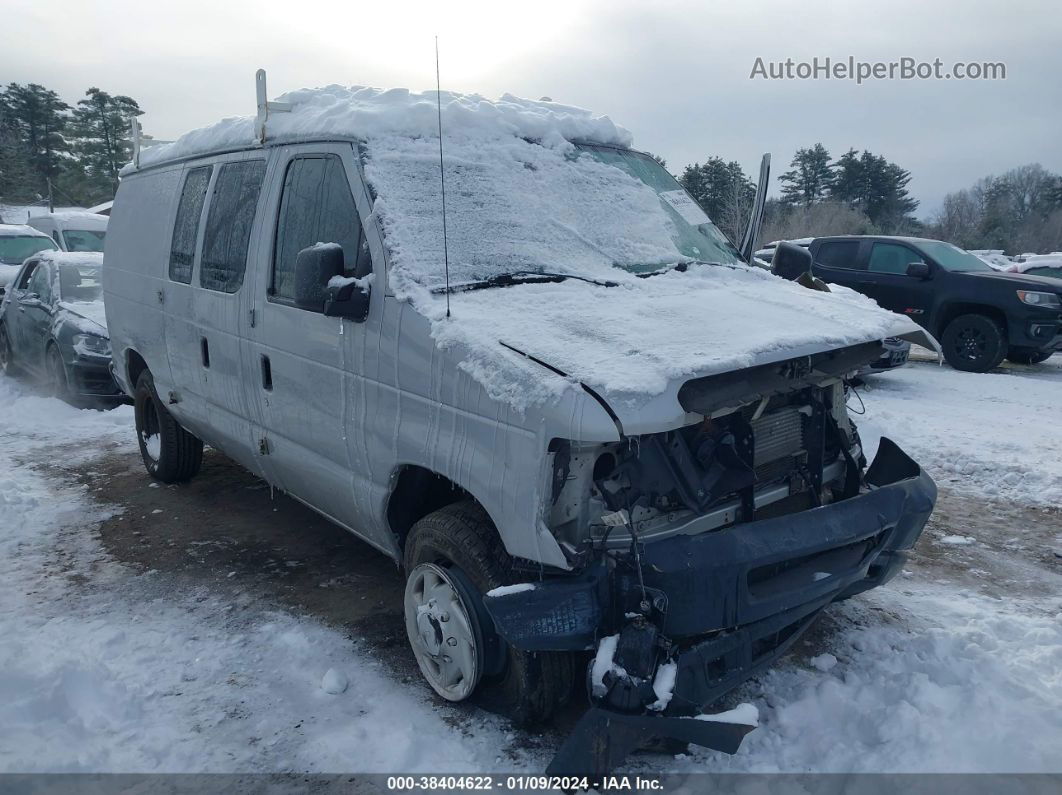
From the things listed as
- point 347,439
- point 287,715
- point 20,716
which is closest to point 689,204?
point 347,439

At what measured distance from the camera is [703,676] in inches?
104

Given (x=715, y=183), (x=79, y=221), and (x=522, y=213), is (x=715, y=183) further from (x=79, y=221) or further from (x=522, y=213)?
(x=522, y=213)

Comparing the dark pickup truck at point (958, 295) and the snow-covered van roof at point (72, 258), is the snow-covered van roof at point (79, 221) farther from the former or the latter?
the dark pickup truck at point (958, 295)

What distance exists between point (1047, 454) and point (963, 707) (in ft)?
14.6

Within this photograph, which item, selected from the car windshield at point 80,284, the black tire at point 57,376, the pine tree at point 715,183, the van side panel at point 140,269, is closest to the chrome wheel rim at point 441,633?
the van side panel at point 140,269

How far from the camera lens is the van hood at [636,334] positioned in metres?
2.57

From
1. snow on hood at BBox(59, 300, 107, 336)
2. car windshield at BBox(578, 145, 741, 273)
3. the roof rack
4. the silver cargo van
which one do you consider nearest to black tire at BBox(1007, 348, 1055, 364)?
car windshield at BBox(578, 145, 741, 273)

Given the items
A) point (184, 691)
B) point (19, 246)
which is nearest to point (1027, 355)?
point (184, 691)

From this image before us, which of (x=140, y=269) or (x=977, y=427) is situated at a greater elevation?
(x=140, y=269)

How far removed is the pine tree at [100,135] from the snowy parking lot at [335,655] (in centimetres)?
5324

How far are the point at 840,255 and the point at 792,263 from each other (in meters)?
8.30

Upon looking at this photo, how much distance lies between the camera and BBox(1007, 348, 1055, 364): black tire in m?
11.2

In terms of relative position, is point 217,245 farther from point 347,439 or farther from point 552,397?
point 552,397

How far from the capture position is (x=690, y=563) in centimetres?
260
